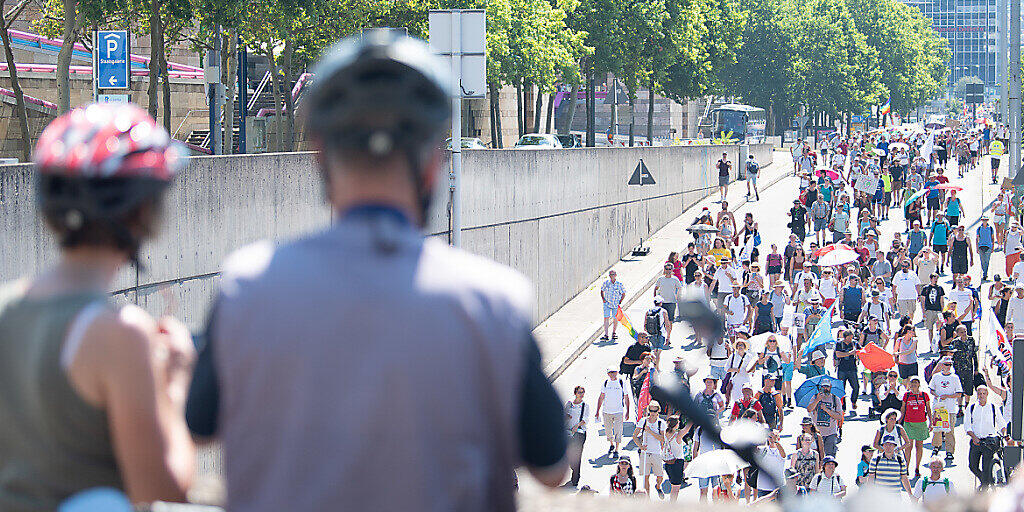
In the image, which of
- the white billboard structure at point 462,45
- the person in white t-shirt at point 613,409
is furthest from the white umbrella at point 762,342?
the white billboard structure at point 462,45

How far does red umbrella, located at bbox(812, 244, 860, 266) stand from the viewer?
80.0ft

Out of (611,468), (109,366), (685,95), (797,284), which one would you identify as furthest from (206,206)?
(685,95)

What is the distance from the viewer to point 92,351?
2.02m

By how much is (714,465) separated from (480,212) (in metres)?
12.3

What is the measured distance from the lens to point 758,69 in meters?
91.7

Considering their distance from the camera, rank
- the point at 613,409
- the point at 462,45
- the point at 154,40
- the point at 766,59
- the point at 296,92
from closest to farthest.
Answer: the point at 462,45 < the point at 613,409 < the point at 154,40 < the point at 296,92 < the point at 766,59

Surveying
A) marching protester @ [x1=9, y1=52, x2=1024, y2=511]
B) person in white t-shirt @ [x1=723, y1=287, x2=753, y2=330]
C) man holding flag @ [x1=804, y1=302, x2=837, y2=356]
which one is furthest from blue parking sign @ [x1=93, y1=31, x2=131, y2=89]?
marching protester @ [x1=9, y1=52, x2=1024, y2=511]

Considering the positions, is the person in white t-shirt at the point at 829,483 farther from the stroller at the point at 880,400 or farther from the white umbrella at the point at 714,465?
the stroller at the point at 880,400

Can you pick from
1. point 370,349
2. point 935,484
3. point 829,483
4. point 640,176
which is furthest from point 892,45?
point 370,349

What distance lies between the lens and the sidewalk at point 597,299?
26.6 m

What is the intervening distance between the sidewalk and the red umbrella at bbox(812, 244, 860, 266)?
4968 millimetres

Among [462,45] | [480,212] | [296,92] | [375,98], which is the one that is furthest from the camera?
[296,92]

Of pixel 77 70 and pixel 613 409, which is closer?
pixel 613 409

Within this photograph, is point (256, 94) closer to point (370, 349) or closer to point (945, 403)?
point (945, 403)
